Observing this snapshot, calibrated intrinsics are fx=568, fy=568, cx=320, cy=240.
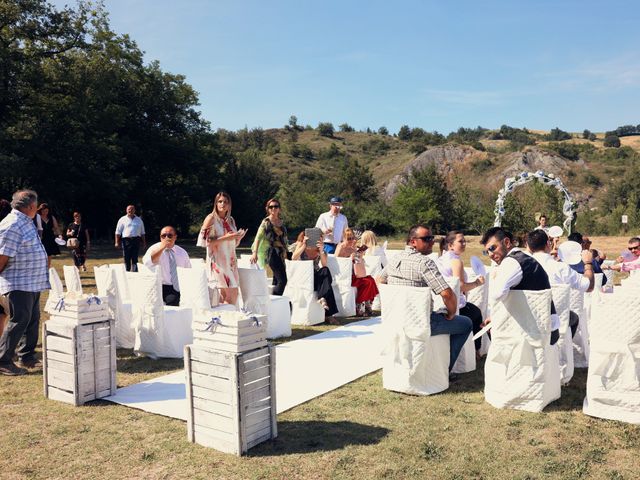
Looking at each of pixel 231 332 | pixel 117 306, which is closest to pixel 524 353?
pixel 231 332

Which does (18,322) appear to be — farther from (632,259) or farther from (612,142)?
(612,142)

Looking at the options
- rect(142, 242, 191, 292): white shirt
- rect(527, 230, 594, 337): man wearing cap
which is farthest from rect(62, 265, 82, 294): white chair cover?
rect(527, 230, 594, 337): man wearing cap

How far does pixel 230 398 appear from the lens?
3.68 metres

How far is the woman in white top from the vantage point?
5727 millimetres

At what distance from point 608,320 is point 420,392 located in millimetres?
1605

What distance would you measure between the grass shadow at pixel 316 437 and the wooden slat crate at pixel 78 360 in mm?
1699

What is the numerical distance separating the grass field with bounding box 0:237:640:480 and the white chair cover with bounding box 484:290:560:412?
0.43ft

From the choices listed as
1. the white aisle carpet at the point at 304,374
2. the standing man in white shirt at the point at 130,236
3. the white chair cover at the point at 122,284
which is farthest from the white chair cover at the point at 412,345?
the standing man in white shirt at the point at 130,236

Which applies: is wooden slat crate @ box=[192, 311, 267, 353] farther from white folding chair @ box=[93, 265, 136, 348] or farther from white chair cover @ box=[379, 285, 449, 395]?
white folding chair @ box=[93, 265, 136, 348]

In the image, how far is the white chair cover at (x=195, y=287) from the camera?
21.1 feet

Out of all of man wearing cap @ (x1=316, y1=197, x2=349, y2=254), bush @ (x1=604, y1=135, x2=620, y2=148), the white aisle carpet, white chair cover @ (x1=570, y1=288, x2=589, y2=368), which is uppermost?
bush @ (x1=604, y1=135, x2=620, y2=148)

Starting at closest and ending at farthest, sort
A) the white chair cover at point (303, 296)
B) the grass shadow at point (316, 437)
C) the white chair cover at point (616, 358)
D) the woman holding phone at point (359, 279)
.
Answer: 1. the grass shadow at point (316, 437)
2. the white chair cover at point (616, 358)
3. the white chair cover at point (303, 296)
4. the woman holding phone at point (359, 279)

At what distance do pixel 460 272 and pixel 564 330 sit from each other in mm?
1141

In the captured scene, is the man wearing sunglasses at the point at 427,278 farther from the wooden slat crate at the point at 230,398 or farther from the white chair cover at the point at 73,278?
the white chair cover at the point at 73,278
